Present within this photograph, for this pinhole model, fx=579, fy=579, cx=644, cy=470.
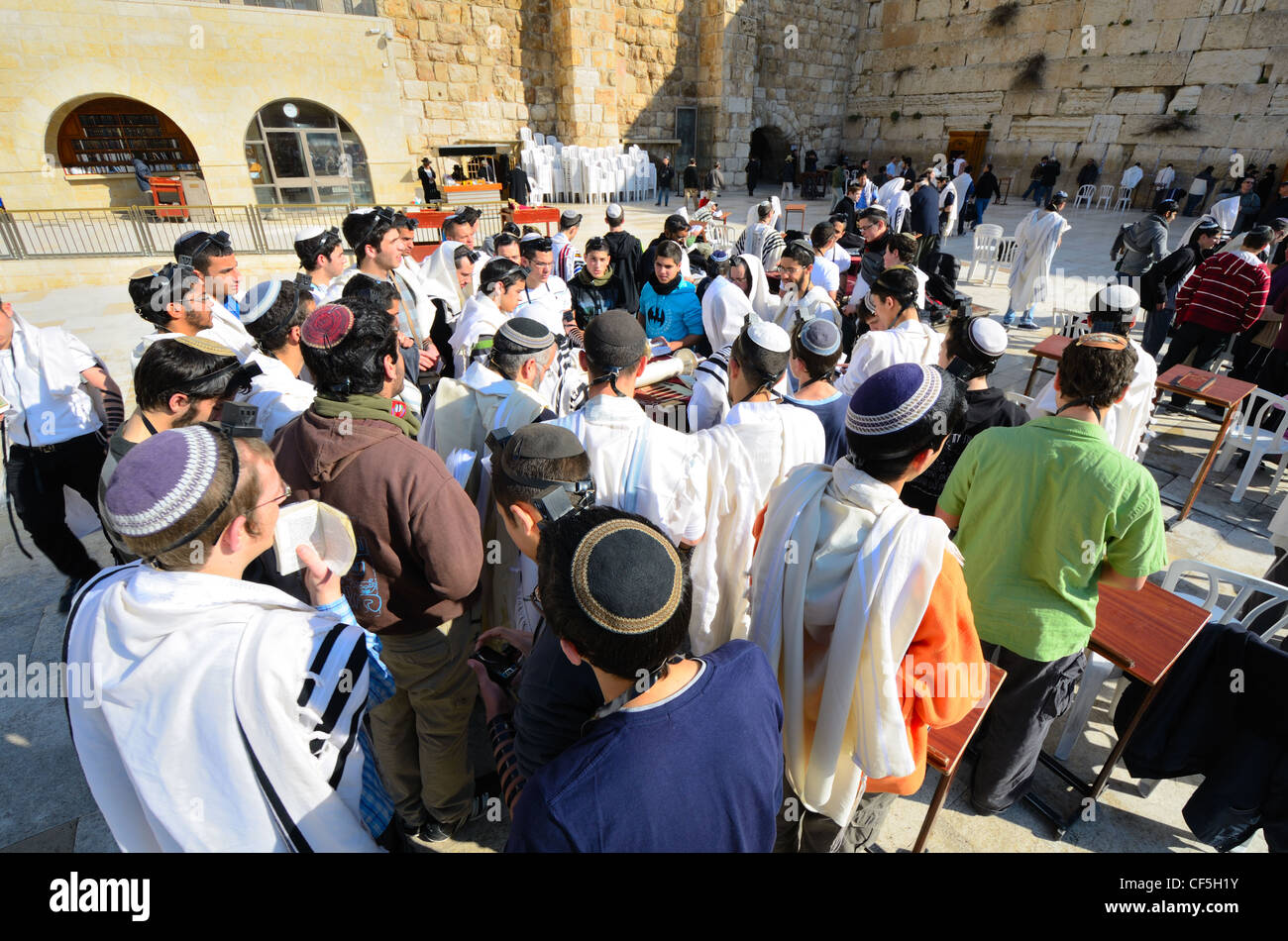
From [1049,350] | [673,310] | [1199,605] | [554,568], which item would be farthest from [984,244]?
[554,568]

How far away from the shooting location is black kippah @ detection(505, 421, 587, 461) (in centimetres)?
183

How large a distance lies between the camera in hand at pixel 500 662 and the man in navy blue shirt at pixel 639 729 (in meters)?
0.63

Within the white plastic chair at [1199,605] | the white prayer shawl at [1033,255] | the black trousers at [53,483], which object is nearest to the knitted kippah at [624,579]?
the white plastic chair at [1199,605]

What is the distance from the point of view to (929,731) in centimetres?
213

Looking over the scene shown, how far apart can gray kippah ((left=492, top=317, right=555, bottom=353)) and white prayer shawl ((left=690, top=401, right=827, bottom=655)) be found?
0.90 m

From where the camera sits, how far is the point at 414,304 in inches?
183

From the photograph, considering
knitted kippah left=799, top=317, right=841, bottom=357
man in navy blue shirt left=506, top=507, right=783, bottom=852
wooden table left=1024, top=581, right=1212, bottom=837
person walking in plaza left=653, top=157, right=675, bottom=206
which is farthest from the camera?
person walking in plaza left=653, top=157, right=675, bottom=206

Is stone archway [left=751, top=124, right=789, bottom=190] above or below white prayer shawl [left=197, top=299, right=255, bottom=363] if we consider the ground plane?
above

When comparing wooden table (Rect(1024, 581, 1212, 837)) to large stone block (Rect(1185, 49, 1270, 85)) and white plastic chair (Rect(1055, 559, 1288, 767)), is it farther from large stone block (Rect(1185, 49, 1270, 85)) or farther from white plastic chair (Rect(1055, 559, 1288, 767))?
large stone block (Rect(1185, 49, 1270, 85))

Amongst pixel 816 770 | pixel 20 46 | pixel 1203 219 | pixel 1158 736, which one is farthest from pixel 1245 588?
pixel 20 46

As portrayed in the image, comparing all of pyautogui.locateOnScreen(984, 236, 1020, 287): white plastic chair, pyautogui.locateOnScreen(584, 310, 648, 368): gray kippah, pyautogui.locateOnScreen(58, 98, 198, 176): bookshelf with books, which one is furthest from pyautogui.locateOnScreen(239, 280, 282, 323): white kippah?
pyautogui.locateOnScreen(58, 98, 198, 176): bookshelf with books

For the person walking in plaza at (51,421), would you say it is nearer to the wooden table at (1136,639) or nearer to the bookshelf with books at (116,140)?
the wooden table at (1136,639)

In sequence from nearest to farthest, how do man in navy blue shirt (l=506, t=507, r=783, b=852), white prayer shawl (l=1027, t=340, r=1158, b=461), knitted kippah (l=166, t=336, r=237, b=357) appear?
man in navy blue shirt (l=506, t=507, r=783, b=852) → knitted kippah (l=166, t=336, r=237, b=357) → white prayer shawl (l=1027, t=340, r=1158, b=461)

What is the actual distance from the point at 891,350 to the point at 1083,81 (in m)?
23.8
